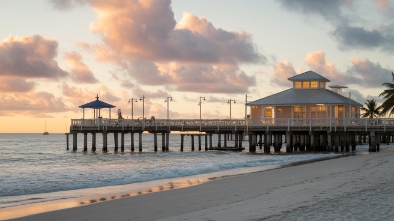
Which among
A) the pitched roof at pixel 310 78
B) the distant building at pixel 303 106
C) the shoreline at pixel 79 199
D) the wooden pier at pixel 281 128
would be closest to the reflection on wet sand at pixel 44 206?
the shoreline at pixel 79 199

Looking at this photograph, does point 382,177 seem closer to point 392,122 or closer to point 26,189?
point 26,189

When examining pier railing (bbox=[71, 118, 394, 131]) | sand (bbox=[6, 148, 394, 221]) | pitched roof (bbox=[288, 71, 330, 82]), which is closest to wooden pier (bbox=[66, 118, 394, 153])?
pier railing (bbox=[71, 118, 394, 131])

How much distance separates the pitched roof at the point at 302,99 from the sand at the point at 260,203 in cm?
3247

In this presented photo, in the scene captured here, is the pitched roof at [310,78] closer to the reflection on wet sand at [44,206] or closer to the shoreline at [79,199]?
the shoreline at [79,199]

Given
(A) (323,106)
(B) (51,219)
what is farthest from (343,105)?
(B) (51,219)

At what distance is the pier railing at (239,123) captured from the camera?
4791cm

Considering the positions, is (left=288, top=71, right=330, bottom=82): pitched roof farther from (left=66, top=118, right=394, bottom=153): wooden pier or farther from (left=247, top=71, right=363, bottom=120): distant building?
(left=66, top=118, right=394, bottom=153): wooden pier

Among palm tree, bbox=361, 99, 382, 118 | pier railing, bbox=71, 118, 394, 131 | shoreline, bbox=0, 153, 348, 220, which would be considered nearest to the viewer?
shoreline, bbox=0, 153, 348, 220

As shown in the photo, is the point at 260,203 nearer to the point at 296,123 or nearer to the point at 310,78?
the point at 296,123

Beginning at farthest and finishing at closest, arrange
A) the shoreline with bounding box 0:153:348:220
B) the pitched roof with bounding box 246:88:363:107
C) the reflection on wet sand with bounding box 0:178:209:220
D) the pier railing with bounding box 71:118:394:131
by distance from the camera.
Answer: the pitched roof with bounding box 246:88:363:107 → the pier railing with bounding box 71:118:394:131 → the shoreline with bounding box 0:153:348:220 → the reflection on wet sand with bounding box 0:178:209:220

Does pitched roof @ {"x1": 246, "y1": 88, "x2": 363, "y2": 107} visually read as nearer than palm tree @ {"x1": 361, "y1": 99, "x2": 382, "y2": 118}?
Yes

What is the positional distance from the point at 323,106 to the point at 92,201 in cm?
3904

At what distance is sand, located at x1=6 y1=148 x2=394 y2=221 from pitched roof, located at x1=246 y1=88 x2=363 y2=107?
32.5m

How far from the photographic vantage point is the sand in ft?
41.4
